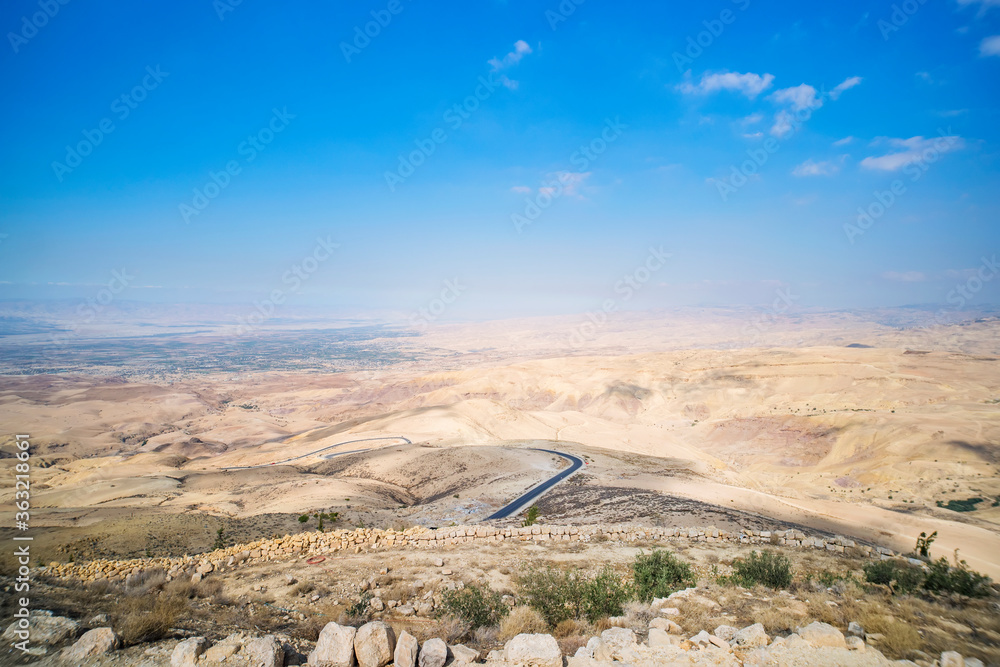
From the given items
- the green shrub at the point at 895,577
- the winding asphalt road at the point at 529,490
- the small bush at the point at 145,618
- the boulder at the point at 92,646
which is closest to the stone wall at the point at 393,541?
the small bush at the point at 145,618

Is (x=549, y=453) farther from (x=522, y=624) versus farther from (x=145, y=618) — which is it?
(x=145, y=618)

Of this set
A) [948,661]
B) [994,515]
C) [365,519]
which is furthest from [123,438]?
[994,515]

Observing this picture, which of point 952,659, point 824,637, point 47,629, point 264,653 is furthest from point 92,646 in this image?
point 952,659

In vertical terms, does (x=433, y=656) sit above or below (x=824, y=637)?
below

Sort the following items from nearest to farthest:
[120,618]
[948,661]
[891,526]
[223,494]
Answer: [948,661] < [120,618] < [891,526] < [223,494]

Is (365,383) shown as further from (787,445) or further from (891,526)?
(891,526)

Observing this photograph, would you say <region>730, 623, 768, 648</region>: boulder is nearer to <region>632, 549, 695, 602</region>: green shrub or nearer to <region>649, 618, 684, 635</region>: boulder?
<region>649, 618, 684, 635</region>: boulder

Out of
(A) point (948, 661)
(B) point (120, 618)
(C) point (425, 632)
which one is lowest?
(C) point (425, 632)
